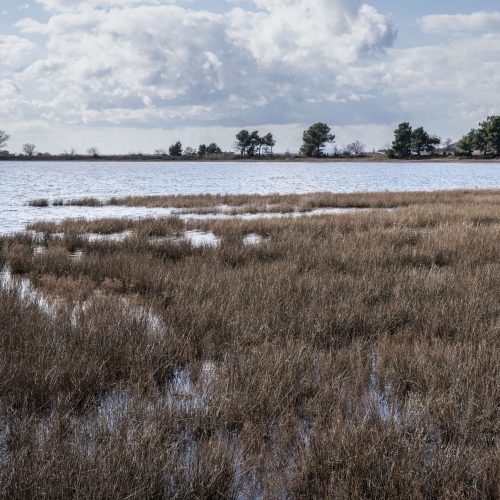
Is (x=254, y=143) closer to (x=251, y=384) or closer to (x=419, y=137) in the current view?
(x=419, y=137)

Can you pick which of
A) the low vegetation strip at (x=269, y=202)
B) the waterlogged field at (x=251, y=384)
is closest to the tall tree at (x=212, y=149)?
the low vegetation strip at (x=269, y=202)

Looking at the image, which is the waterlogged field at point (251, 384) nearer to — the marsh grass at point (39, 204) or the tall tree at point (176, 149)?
the marsh grass at point (39, 204)

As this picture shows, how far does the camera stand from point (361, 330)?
5.91 m

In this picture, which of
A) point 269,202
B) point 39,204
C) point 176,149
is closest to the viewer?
point 39,204

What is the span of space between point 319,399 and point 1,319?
3699 millimetres

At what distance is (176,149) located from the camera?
167 m

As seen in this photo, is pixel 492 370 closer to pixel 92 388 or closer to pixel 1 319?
pixel 92 388

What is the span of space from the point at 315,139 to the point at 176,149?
46.7 meters

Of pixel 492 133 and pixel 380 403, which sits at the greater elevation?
pixel 492 133

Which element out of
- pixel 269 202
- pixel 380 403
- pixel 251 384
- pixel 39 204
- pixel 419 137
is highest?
pixel 419 137

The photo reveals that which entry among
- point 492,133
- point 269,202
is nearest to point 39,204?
point 269,202

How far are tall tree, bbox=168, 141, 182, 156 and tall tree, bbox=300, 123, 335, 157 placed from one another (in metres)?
40.1

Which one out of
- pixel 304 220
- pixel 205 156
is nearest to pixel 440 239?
pixel 304 220

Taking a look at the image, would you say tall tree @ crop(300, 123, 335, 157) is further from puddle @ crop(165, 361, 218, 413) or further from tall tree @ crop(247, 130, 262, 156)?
puddle @ crop(165, 361, 218, 413)
